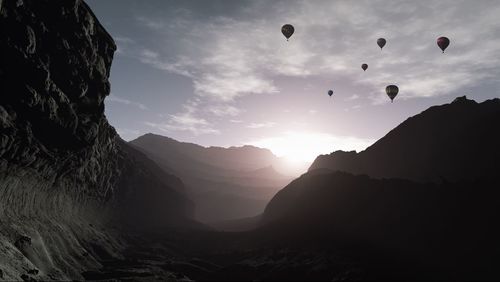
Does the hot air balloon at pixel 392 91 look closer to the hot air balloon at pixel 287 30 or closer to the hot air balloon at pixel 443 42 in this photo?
the hot air balloon at pixel 443 42

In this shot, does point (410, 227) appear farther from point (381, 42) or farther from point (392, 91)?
point (381, 42)

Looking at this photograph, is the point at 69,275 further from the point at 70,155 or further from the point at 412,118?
the point at 412,118

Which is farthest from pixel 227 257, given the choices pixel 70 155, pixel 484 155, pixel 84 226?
pixel 484 155

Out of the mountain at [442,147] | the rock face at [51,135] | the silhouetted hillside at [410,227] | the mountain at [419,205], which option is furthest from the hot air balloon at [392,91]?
the rock face at [51,135]

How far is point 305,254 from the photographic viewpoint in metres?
49.8

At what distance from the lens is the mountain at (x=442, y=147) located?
57.8m

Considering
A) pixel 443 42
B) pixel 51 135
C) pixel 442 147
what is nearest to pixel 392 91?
pixel 443 42

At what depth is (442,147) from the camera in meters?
69.6

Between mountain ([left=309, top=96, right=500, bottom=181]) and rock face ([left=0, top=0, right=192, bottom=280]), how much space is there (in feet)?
168

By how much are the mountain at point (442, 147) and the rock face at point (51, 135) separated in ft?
168

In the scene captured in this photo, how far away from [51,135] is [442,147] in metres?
63.7

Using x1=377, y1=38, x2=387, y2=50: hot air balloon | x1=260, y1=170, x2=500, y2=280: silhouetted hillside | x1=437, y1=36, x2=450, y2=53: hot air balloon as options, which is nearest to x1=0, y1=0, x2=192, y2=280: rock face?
x1=260, y1=170, x2=500, y2=280: silhouetted hillside

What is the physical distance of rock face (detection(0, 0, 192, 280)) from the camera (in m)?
36.0

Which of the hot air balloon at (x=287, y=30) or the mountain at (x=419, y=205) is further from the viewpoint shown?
the hot air balloon at (x=287, y=30)
